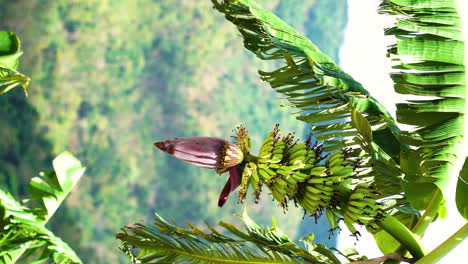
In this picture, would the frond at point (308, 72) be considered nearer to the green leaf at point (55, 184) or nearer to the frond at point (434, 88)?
the frond at point (434, 88)

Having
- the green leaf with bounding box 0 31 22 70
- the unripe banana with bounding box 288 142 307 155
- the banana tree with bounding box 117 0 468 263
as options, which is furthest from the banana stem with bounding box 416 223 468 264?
the green leaf with bounding box 0 31 22 70

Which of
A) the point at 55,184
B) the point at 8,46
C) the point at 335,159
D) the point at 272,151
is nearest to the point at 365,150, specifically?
the point at 335,159

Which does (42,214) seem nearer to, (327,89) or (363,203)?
(327,89)

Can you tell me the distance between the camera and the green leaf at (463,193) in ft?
3.96

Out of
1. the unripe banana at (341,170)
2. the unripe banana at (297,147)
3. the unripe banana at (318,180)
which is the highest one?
the unripe banana at (297,147)

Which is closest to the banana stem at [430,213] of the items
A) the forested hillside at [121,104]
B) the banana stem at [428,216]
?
the banana stem at [428,216]

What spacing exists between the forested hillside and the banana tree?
213cm

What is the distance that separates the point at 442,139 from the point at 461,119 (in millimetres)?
62

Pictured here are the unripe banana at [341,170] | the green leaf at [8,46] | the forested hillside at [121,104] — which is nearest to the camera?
the green leaf at [8,46]

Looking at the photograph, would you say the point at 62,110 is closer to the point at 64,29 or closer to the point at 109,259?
the point at 64,29

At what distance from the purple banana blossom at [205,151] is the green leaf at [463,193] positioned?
546 millimetres

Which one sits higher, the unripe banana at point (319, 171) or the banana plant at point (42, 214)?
the unripe banana at point (319, 171)

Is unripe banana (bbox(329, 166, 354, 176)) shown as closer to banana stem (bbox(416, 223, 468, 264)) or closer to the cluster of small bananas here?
the cluster of small bananas

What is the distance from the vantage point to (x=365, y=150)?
3.88 feet
